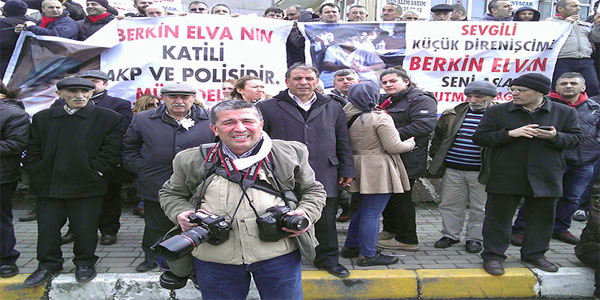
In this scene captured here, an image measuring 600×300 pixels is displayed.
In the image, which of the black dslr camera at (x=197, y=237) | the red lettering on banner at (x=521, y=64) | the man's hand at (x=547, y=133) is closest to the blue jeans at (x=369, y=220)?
the man's hand at (x=547, y=133)

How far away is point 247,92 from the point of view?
14.5 ft

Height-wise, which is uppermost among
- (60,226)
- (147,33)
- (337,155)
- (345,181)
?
(147,33)

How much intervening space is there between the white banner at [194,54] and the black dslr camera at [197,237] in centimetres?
391

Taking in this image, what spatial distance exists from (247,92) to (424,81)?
3.03 meters

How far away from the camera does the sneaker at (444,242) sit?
4.66m

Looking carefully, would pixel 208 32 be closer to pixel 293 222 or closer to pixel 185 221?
pixel 185 221

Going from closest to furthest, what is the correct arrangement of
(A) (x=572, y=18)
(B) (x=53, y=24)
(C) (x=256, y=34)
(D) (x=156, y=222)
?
(D) (x=156, y=222)
(B) (x=53, y=24)
(C) (x=256, y=34)
(A) (x=572, y=18)

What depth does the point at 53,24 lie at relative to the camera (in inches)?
223

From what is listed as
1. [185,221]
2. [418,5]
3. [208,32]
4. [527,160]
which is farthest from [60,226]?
[418,5]

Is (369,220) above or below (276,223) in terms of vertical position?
below

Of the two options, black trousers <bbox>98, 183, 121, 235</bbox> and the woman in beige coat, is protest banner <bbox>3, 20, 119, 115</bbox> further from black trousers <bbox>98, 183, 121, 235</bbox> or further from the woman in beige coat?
the woman in beige coat

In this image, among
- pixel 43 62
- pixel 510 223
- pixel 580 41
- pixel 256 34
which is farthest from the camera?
pixel 580 41

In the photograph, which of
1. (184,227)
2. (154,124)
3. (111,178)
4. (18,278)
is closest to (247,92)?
(154,124)

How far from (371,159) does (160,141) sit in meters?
1.95
